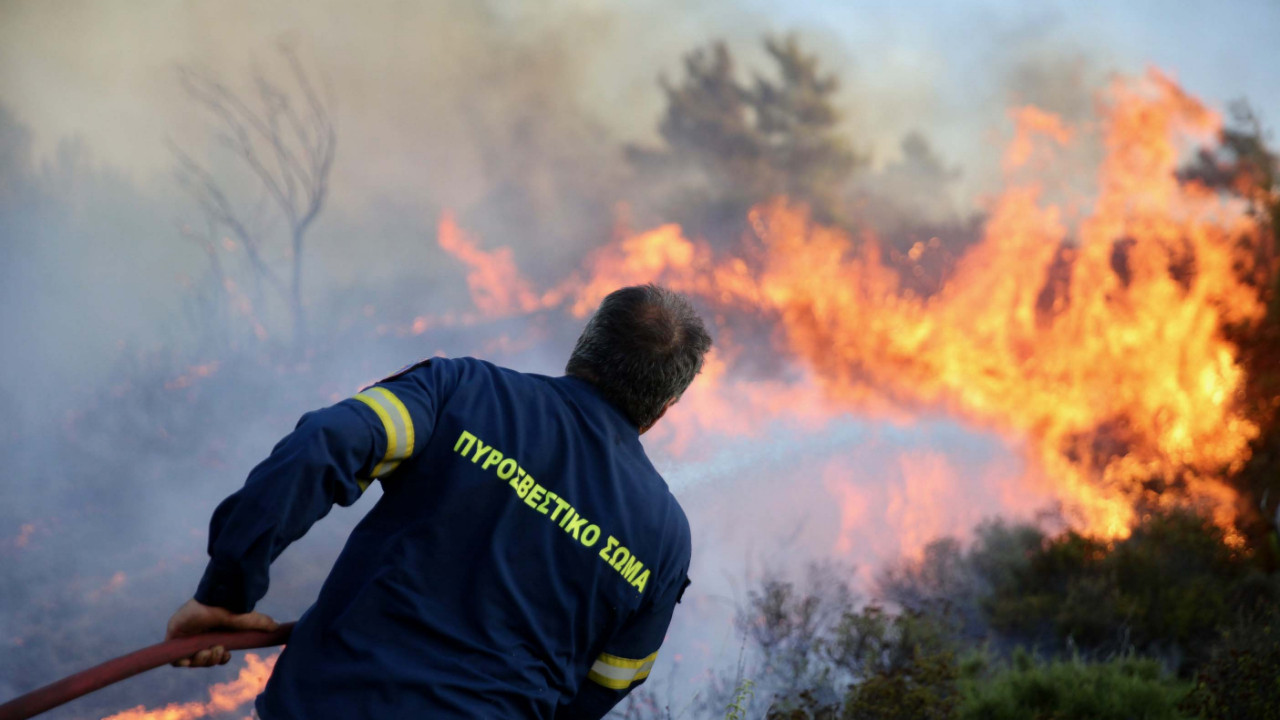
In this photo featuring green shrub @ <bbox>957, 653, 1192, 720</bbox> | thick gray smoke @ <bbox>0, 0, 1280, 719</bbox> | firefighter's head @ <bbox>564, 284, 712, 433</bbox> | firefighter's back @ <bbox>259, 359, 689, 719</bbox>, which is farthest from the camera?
thick gray smoke @ <bbox>0, 0, 1280, 719</bbox>

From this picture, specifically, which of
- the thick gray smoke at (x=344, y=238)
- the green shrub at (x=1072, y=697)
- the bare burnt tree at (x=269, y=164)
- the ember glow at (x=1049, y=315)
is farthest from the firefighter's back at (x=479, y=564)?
the ember glow at (x=1049, y=315)

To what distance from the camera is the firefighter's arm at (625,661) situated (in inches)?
88.8

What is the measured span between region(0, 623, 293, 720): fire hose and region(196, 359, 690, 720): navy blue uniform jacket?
96mm

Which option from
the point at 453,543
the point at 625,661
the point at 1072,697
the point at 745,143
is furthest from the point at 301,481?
the point at 745,143

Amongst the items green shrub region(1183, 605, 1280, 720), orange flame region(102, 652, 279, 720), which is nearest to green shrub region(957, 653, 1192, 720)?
green shrub region(1183, 605, 1280, 720)

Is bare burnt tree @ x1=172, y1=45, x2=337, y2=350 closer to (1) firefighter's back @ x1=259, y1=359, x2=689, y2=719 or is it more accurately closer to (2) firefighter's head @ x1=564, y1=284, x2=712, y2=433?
(2) firefighter's head @ x1=564, y1=284, x2=712, y2=433

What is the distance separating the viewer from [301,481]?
5.42 ft

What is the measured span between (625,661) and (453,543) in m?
0.60

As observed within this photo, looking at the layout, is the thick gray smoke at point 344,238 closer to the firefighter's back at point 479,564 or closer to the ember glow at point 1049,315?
the ember glow at point 1049,315

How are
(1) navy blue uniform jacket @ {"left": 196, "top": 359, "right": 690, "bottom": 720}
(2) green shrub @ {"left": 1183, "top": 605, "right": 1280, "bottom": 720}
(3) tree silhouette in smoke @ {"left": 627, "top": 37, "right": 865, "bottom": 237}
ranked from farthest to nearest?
(3) tree silhouette in smoke @ {"left": 627, "top": 37, "right": 865, "bottom": 237}
(2) green shrub @ {"left": 1183, "top": 605, "right": 1280, "bottom": 720}
(1) navy blue uniform jacket @ {"left": 196, "top": 359, "right": 690, "bottom": 720}


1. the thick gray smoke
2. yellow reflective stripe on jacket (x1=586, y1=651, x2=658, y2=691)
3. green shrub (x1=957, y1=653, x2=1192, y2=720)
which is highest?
the thick gray smoke

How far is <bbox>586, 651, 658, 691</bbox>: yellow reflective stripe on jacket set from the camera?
7.40 feet

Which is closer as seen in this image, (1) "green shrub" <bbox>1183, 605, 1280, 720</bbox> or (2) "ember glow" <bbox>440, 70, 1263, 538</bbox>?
(1) "green shrub" <bbox>1183, 605, 1280, 720</bbox>

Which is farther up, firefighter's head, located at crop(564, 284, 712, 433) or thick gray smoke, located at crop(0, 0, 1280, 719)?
thick gray smoke, located at crop(0, 0, 1280, 719)
